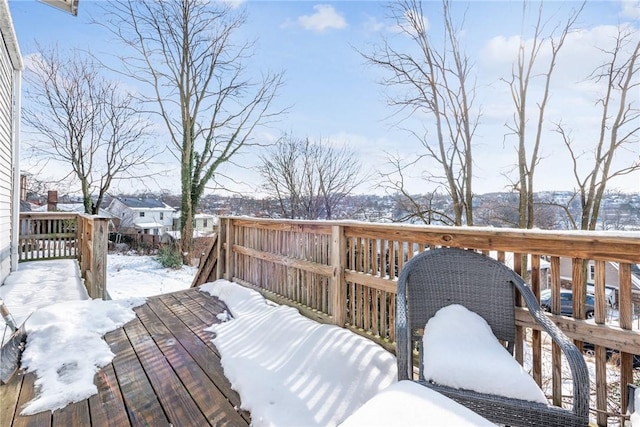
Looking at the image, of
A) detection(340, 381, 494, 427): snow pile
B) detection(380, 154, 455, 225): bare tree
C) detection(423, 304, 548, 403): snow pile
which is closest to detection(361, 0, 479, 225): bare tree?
detection(380, 154, 455, 225): bare tree

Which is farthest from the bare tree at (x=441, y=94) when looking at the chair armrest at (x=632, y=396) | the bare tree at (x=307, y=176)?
the chair armrest at (x=632, y=396)

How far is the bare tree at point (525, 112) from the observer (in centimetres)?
779

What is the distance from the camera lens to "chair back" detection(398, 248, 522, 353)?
1.65 m

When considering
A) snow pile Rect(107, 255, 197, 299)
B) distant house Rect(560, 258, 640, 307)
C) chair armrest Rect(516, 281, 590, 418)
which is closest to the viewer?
chair armrest Rect(516, 281, 590, 418)

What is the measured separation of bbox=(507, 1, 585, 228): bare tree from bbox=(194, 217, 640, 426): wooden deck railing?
5.06 meters

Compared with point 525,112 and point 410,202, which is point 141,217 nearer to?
point 410,202

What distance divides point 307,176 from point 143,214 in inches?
859

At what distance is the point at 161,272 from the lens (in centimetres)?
859

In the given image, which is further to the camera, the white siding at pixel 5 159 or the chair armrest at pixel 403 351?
the white siding at pixel 5 159

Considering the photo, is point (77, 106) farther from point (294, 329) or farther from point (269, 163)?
point (294, 329)

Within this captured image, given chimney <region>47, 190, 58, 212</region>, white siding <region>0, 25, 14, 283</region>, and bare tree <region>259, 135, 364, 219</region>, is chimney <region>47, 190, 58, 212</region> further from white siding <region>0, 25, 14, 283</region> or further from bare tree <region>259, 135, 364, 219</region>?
bare tree <region>259, 135, 364, 219</region>

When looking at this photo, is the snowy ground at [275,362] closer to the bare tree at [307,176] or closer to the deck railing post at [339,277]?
the deck railing post at [339,277]

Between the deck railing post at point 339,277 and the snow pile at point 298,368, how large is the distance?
15 cm

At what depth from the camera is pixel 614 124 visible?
708cm
